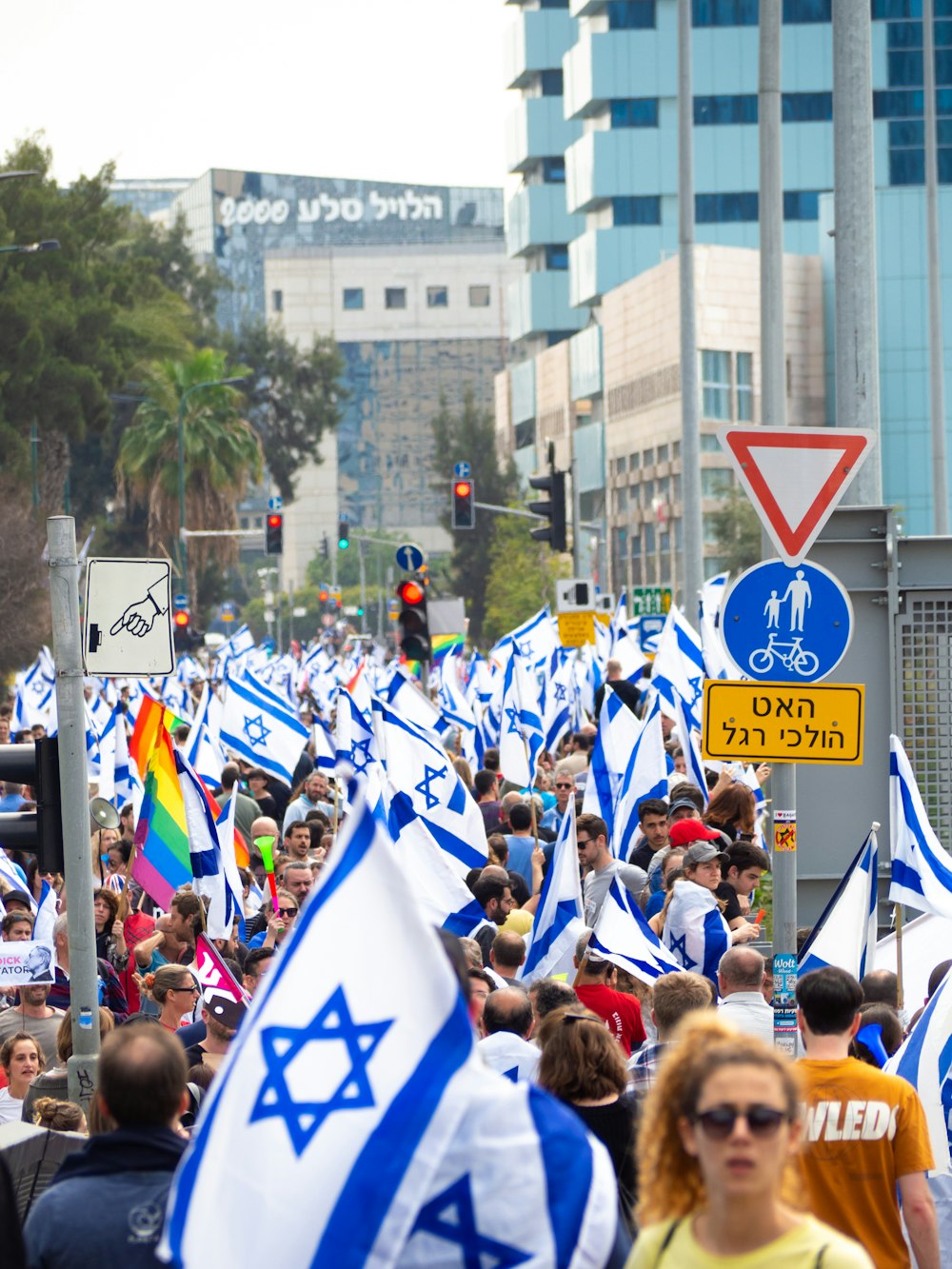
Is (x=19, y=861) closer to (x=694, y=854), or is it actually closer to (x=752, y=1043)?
(x=694, y=854)

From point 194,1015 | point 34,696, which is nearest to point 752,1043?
point 194,1015

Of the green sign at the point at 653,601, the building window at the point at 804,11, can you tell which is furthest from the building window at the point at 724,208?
the green sign at the point at 653,601

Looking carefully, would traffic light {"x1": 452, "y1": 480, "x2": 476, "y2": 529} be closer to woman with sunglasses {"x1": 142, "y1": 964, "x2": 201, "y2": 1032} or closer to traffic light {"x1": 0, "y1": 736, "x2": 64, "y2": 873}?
woman with sunglasses {"x1": 142, "y1": 964, "x2": 201, "y2": 1032}

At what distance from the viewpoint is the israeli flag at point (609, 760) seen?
13.9m

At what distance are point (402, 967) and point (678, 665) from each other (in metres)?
15.4

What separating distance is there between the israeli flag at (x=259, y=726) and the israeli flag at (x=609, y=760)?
432 centimetres

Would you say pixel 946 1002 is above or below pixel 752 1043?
below

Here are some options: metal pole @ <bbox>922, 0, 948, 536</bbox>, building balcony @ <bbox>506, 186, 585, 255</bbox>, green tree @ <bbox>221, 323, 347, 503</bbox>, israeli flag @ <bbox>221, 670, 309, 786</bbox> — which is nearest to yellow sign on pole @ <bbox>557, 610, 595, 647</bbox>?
israeli flag @ <bbox>221, 670, 309, 786</bbox>

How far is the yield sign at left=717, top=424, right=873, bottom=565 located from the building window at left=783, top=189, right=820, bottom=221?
74.7 m

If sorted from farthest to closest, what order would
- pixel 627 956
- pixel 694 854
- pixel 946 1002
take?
pixel 694 854, pixel 627 956, pixel 946 1002

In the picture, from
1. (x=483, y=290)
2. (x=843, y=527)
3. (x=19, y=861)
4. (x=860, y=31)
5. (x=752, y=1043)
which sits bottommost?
(x=19, y=861)

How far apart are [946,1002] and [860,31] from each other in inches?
256

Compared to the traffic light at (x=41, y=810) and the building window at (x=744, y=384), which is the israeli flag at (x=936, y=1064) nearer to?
the traffic light at (x=41, y=810)

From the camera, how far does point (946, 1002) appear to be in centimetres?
638
